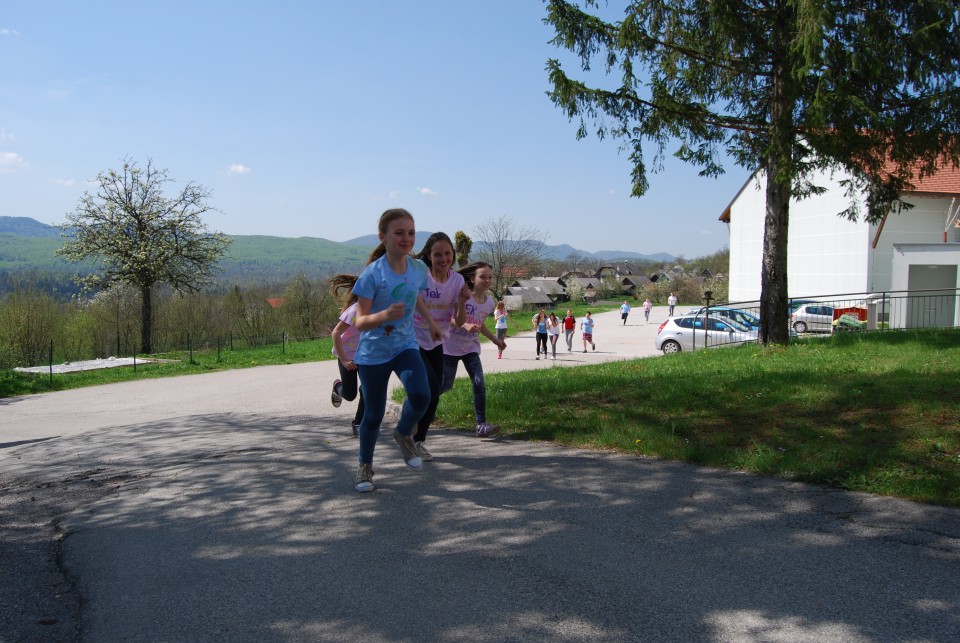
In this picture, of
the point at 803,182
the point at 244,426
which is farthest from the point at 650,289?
the point at 244,426

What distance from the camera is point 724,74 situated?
12.9 meters

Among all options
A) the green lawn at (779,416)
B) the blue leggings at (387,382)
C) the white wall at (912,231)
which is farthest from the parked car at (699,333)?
the white wall at (912,231)

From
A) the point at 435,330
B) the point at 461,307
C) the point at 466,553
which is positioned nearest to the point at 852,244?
the point at 461,307

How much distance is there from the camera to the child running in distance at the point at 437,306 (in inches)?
230

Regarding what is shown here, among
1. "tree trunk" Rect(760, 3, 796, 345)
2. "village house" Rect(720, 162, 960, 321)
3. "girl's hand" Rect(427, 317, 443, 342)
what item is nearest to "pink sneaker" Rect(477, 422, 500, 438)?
"girl's hand" Rect(427, 317, 443, 342)

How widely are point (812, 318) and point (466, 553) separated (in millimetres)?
30536

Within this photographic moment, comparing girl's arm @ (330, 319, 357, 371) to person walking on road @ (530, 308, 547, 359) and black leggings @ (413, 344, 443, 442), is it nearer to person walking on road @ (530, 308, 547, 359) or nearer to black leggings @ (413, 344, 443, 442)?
black leggings @ (413, 344, 443, 442)

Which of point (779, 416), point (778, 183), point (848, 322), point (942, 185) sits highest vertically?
point (942, 185)

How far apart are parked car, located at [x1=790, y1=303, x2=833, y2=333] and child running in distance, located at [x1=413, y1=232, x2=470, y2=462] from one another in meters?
25.0

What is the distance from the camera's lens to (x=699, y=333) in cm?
2130

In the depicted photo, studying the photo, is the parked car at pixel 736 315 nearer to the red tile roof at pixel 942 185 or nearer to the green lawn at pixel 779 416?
the green lawn at pixel 779 416

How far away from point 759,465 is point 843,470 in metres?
0.55

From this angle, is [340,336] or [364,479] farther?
[340,336]

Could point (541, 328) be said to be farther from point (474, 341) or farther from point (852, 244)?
point (852, 244)
